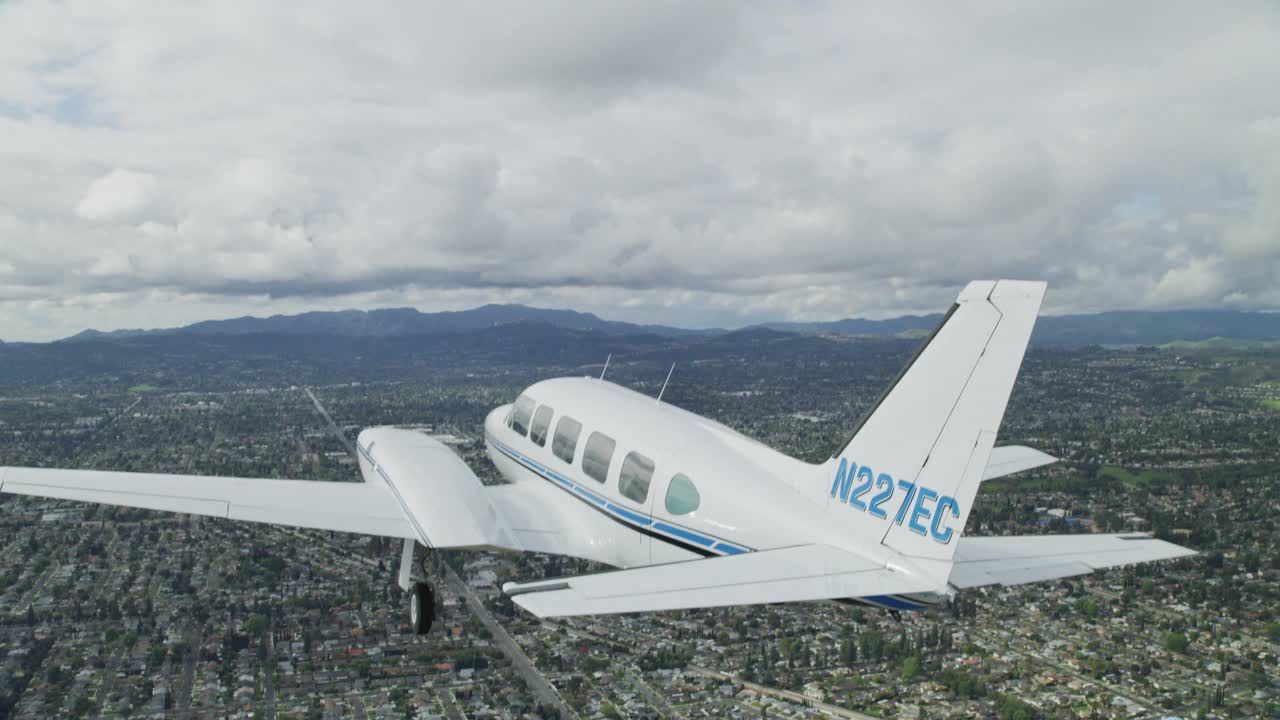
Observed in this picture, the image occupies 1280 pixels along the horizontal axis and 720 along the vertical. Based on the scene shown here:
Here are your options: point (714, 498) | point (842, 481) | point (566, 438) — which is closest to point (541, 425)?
point (566, 438)

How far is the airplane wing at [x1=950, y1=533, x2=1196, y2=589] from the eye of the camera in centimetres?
1019

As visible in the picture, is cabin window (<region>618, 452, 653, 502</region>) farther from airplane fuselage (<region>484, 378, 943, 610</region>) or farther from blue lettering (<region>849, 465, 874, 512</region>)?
blue lettering (<region>849, 465, 874, 512</region>)

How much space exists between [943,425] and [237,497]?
15.7 meters

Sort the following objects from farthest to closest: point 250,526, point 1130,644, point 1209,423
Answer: point 1209,423 → point 250,526 → point 1130,644

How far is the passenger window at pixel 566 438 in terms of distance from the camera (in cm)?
1681

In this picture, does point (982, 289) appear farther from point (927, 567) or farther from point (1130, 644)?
point (1130, 644)

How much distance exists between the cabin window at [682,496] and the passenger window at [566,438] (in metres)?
4.01

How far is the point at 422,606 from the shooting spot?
16.6m

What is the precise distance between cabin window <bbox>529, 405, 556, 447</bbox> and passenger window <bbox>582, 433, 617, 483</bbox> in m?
2.12

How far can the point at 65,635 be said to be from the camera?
50.1 meters

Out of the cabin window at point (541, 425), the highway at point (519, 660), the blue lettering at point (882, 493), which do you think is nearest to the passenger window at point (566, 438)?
the cabin window at point (541, 425)

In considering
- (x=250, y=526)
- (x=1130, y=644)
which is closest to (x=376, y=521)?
(x=1130, y=644)

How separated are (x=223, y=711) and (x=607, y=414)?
36.6 meters

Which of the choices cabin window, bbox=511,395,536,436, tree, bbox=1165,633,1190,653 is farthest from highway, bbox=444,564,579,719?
tree, bbox=1165,633,1190,653
